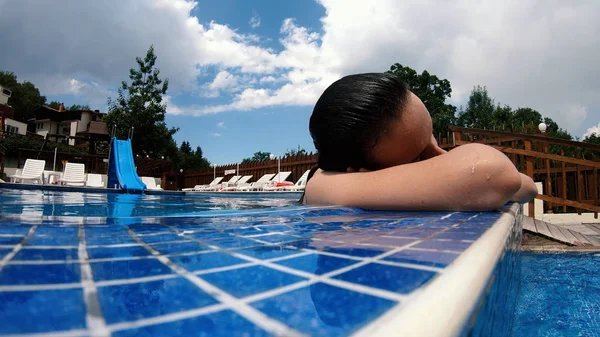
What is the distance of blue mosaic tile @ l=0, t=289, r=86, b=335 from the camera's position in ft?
Result: 0.95

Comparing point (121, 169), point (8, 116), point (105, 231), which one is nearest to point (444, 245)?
point (105, 231)

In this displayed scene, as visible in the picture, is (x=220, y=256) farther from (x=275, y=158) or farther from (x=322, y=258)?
(x=275, y=158)

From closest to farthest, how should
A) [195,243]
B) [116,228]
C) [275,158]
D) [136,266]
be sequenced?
1. [136,266]
2. [195,243]
3. [116,228]
4. [275,158]

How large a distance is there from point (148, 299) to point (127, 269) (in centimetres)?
16

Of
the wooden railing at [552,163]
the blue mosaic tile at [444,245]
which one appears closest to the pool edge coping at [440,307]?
the blue mosaic tile at [444,245]

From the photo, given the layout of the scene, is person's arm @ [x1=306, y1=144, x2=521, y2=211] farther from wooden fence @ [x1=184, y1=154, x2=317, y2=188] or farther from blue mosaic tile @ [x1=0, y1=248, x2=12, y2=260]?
wooden fence @ [x1=184, y1=154, x2=317, y2=188]

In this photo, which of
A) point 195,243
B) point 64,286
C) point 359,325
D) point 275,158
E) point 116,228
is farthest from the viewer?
point 275,158

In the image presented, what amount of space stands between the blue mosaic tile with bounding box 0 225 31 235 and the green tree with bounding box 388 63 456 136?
111ft

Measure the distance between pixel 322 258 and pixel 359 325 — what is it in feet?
0.91

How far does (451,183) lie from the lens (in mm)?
1438

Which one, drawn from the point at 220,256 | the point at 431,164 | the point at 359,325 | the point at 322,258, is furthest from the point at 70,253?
the point at 431,164

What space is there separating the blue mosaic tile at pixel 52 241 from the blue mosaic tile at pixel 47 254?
0.06 metres

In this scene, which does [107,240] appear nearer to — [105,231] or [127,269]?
[105,231]

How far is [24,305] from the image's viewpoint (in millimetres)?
341
